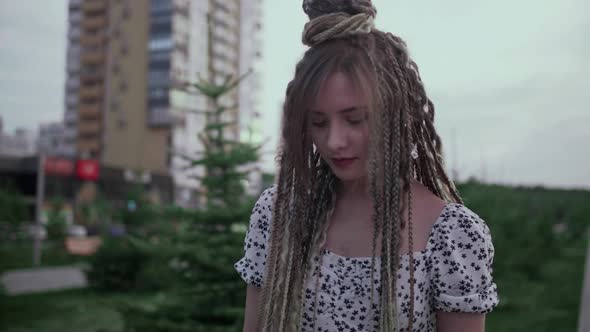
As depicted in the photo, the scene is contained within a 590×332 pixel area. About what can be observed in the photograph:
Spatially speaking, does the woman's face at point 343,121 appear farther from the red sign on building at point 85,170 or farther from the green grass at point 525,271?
the red sign on building at point 85,170

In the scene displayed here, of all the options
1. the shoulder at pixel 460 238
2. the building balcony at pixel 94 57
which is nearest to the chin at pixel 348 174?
the shoulder at pixel 460 238

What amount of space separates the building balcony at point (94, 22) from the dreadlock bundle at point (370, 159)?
6648 centimetres

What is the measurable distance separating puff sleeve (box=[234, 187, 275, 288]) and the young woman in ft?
0.18

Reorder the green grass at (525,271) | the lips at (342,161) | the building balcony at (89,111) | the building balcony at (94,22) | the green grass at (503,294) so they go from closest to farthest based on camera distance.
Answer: the lips at (342,161)
the green grass at (503,294)
the green grass at (525,271)
the building balcony at (89,111)
the building balcony at (94,22)

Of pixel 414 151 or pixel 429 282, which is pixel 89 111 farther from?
pixel 429 282

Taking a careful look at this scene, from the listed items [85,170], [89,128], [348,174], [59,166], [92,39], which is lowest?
[85,170]

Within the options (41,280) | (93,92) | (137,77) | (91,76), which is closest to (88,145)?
(93,92)

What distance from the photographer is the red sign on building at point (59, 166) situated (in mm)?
42594

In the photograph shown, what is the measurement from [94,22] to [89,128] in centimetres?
1074

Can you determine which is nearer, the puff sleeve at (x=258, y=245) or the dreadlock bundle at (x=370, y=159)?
the dreadlock bundle at (x=370, y=159)

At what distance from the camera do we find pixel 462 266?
1534 mm

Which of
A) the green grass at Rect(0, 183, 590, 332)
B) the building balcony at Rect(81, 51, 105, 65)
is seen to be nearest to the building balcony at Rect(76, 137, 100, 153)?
the building balcony at Rect(81, 51, 105, 65)

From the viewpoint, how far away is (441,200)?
1670 millimetres

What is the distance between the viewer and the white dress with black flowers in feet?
5.03
